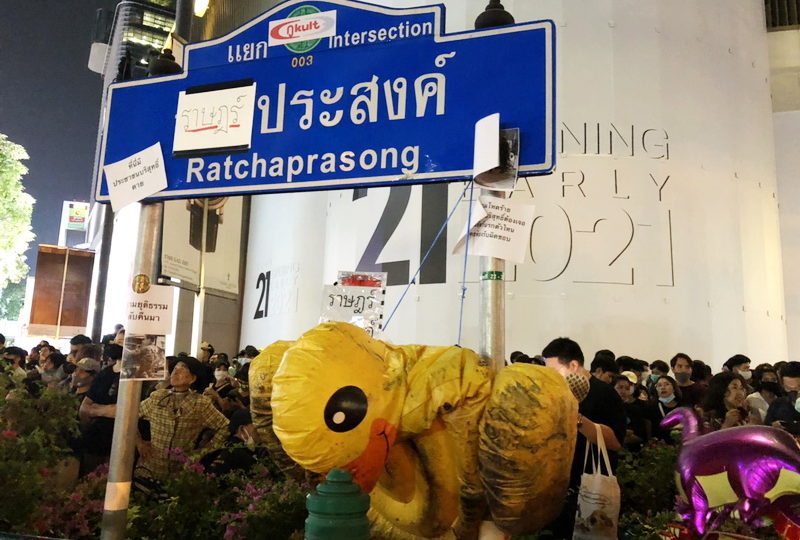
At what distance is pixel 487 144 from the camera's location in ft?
7.43

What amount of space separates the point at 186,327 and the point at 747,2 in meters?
12.8

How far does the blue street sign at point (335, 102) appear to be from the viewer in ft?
7.86

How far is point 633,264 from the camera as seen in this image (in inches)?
303

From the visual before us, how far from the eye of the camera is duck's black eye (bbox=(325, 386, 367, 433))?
1830 millimetres

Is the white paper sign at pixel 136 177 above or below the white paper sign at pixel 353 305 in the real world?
above

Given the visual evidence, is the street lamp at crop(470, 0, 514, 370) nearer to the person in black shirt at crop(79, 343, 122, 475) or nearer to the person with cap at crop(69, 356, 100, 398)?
the person in black shirt at crop(79, 343, 122, 475)

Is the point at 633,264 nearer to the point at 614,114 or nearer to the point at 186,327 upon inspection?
the point at 614,114

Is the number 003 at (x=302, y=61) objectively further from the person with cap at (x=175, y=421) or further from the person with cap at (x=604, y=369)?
the person with cap at (x=604, y=369)

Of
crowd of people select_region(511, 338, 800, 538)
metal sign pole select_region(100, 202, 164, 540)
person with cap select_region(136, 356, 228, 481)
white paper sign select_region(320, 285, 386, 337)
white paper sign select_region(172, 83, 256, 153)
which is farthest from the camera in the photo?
person with cap select_region(136, 356, 228, 481)

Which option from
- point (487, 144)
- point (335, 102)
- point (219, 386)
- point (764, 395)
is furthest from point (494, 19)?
point (219, 386)

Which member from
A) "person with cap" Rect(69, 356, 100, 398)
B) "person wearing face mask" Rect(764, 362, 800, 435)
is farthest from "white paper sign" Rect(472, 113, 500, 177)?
"person with cap" Rect(69, 356, 100, 398)

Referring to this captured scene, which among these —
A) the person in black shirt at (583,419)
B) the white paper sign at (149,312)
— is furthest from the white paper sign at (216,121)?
the person in black shirt at (583,419)

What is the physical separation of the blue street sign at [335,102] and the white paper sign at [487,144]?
0.08 m

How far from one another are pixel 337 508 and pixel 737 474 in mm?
1581
